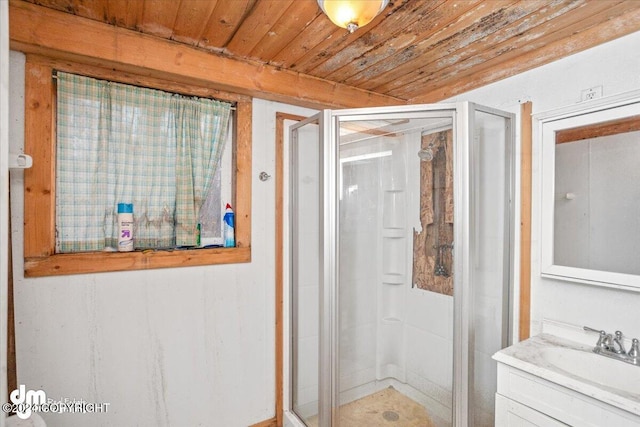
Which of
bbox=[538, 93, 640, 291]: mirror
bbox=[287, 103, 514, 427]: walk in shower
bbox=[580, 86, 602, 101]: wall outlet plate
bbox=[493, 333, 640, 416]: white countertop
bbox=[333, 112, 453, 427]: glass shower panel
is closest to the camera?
bbox=[493, 333, 640, 416]: white countertop

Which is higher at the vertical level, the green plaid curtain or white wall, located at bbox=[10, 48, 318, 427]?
the green plaid curtain

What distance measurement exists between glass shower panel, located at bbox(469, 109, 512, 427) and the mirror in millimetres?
200

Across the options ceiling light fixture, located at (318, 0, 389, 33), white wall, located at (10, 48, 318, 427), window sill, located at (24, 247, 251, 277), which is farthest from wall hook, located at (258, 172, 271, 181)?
ceiling light fixture, located at (318, 0, 389, 33)

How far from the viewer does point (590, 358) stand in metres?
1.47

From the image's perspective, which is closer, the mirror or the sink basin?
the sink basin

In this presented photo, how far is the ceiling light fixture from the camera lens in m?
1.20

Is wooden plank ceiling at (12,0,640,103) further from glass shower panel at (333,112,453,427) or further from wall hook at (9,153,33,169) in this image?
wall hook at (9,153,33,169)

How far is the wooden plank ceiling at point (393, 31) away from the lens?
135cm

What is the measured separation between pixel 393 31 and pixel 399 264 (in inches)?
50.7

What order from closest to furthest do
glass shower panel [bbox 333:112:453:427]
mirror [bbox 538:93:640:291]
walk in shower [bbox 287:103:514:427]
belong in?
mirror [bbox 538:93:640:291], walk in shower [bbox 287:103:514:427], glass shower panel [bbox 333:112:453:427]

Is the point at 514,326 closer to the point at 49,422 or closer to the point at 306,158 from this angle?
the point at 306,158

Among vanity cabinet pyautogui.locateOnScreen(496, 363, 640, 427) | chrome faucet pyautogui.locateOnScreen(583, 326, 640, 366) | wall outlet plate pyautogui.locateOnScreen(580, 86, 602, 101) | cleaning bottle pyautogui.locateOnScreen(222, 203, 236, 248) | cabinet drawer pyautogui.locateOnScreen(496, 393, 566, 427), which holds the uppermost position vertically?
wall outlet plate pyautogui.locateOnScreen(580, 86, 602, 101)

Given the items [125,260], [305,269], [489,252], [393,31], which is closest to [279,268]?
[305,269]

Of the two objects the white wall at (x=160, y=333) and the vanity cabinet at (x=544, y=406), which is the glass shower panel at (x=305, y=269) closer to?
the white wall at (x=160, y=333)
